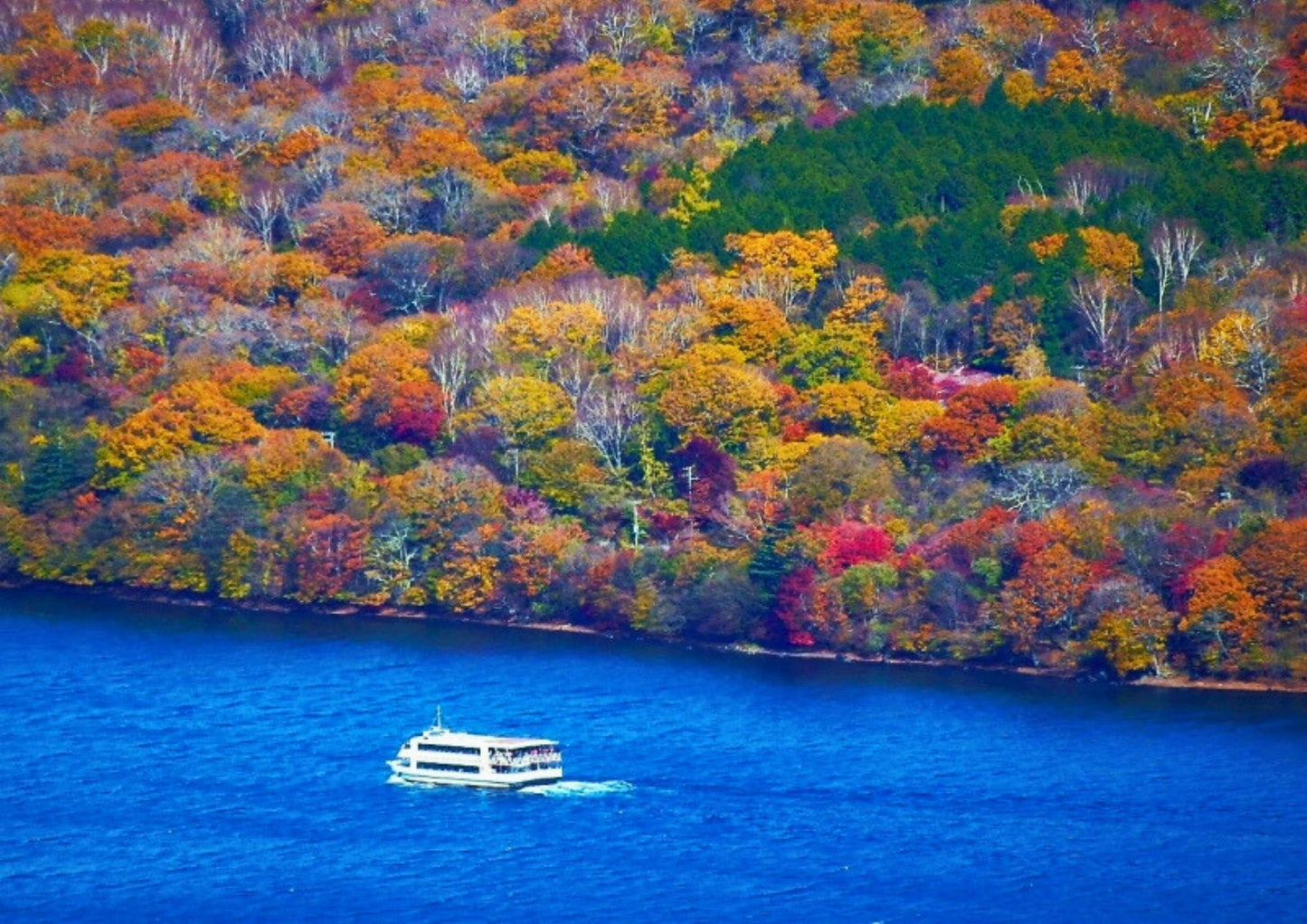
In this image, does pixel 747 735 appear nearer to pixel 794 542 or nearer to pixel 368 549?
pixel 794 542

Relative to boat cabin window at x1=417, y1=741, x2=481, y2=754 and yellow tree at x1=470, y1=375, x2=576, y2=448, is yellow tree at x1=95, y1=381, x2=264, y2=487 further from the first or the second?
boat cabin window at x1=417, y1=741, x2=481, y2=754

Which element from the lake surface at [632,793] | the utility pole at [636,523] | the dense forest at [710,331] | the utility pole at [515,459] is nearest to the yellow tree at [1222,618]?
the dense forest at [710,331]

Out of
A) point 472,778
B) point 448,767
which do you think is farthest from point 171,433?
point 472,778

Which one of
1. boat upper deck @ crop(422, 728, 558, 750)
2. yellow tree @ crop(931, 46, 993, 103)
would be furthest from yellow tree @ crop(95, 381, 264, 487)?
yellow tree @ crop(931, 46, 993, 103)

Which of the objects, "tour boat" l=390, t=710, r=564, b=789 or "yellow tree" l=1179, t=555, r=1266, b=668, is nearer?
"tour boat" l=390, t=710, r=564, b=789

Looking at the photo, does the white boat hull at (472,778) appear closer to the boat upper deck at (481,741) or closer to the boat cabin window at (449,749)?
the boat cabin window at (449,749)

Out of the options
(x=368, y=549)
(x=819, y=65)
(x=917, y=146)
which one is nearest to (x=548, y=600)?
(x=368, y=549)
